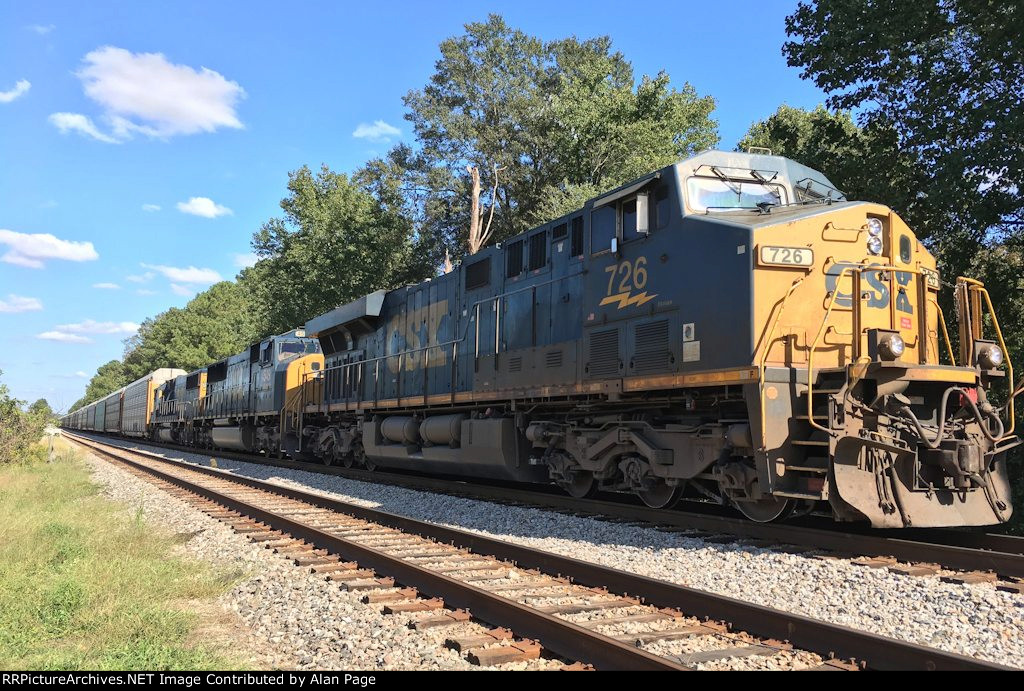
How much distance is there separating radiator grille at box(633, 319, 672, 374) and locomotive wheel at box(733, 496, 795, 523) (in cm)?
161

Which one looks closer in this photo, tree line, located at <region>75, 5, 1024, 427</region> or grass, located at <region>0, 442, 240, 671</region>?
grass, located at <region>0, 442, 240, 671</region>

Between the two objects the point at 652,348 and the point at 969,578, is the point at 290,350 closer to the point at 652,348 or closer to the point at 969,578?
the point at 652,348

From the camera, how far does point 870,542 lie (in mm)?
6184

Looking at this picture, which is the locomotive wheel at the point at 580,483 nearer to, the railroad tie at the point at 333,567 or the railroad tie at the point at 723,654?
the railroad tie at the point at 333,567

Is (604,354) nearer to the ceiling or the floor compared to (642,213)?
nearer to the floor

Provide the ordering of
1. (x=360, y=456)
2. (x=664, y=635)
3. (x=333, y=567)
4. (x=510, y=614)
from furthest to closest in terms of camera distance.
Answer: (x=360, y=456) → (x=333, y=567) → (x=510, y=614) → (x=664, y=635)

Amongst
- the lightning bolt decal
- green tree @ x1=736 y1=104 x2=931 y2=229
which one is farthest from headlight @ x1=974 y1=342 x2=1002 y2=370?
green tree @ x1=736 y1=104 x2=931 y2=229

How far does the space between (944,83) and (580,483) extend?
829 centimetres

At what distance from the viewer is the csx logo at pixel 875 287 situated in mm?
6715

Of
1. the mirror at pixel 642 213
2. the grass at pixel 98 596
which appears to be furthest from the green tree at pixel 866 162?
the grass at pixel 98 596

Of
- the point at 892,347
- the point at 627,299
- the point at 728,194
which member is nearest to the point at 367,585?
the point at 627,299

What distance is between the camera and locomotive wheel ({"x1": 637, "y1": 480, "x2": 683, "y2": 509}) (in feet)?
26.3

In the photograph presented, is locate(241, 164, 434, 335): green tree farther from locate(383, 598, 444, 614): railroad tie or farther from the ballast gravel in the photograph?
locate(383, 598, 444, 614): railroad tie
